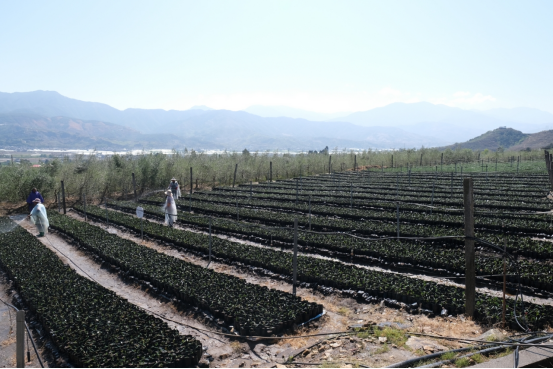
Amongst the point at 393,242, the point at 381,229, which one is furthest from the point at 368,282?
the point at 381,229

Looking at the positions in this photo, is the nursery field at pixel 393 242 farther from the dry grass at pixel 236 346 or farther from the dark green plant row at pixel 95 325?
the dark green plant row at pixel 95 325

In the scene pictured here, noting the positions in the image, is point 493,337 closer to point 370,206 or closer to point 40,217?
point 370,206

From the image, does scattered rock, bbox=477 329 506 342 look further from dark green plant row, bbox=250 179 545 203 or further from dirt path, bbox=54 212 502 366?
dark green plant row, bbox=250 179 545 203

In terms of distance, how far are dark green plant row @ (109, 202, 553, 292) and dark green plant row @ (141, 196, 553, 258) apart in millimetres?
555

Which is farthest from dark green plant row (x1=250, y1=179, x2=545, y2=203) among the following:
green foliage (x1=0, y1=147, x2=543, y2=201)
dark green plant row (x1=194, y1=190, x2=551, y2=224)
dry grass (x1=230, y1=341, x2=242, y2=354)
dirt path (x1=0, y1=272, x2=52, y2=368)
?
dirt path (x1=0, y1=272, x2=52, y2=368)

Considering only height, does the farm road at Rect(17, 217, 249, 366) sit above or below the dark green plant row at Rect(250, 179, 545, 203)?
below

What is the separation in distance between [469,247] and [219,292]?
5.18 m

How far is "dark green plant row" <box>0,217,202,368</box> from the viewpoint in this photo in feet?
18.9

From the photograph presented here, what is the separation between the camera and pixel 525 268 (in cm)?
968

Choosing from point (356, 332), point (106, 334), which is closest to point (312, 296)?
point (356, 332)

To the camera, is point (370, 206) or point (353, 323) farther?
point (370, 206)

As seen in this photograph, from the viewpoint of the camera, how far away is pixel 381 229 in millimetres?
14719

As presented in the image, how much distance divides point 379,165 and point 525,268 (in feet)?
164

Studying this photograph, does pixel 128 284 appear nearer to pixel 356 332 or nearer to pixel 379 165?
pixel 356 332
